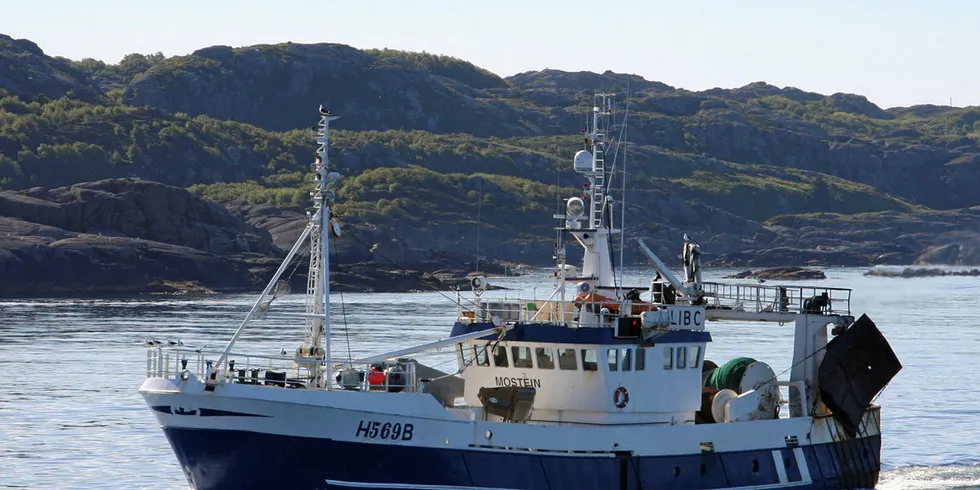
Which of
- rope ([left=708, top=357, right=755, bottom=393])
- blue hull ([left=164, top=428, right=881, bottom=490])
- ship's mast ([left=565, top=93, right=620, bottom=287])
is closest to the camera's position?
blue hull ([left=164, top=428, right=881, bottom=490])

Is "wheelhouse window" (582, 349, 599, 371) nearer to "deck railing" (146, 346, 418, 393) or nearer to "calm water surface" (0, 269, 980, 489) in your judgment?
"deck railing" (146, 346, 418, 393)

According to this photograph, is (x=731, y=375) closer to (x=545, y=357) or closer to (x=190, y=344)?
(x=545, y=357)

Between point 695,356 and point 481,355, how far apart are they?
510cm

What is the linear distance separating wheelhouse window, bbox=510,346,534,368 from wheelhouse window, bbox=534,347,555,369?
0.24 metres

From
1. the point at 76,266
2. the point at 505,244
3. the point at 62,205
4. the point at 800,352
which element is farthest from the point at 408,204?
the point at 800,352

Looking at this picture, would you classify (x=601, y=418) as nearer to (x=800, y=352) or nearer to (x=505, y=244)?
(x=800, y=352)

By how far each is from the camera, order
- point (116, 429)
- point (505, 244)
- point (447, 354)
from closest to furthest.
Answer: point (116, 429) → point (447, 354) → point (505, 244)

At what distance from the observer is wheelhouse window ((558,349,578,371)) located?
31.9 m

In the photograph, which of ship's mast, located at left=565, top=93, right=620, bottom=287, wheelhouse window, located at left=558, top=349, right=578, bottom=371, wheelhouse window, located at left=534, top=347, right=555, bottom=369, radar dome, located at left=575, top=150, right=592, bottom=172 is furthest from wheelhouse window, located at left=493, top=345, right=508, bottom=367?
radar dome, located at left=575, top=150, right=592, bottom=172

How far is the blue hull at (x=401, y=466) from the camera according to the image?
93.4 ft

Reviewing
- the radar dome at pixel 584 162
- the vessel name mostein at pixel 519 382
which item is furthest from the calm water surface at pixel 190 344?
the radar dome at pixel 584 162

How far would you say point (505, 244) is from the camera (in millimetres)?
185625

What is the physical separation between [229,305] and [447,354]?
43.6 m

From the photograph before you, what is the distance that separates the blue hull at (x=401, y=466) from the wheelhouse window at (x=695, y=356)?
224 centimetres
